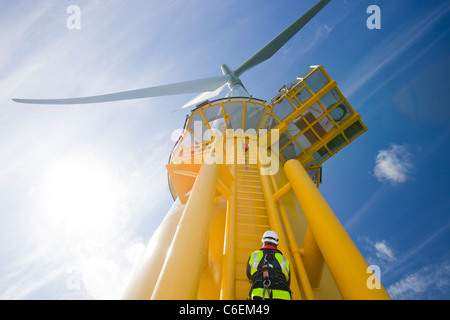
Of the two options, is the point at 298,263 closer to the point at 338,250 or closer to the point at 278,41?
the point at 338,250

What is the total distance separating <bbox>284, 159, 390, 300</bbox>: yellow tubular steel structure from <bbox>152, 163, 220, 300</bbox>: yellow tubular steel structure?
1774 mm

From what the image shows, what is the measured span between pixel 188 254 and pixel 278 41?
23313mm

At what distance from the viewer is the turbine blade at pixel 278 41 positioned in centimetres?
2022

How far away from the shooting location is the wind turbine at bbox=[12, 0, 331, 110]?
13039mm

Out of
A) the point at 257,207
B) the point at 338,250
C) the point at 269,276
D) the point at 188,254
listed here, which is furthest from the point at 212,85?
the point at 188,254

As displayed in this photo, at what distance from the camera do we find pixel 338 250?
3615mm

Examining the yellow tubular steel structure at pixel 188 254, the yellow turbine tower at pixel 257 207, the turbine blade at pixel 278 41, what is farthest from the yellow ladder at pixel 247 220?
the turbine blade at pixel 278 41

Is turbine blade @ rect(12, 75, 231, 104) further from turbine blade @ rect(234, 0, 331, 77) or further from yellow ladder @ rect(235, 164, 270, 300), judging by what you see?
turbine blade @ rect(234, 0, 331, 77)

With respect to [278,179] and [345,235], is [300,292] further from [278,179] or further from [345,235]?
[278,179]

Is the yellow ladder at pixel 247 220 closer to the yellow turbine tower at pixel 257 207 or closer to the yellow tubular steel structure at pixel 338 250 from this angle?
the yellow turbine tower at pixel 257 207

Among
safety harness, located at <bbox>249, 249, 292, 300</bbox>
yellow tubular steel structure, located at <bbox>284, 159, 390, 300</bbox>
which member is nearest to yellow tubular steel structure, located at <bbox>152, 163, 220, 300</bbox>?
safety harness, located at <bbox>249, 249, 292, 300</bbox>
